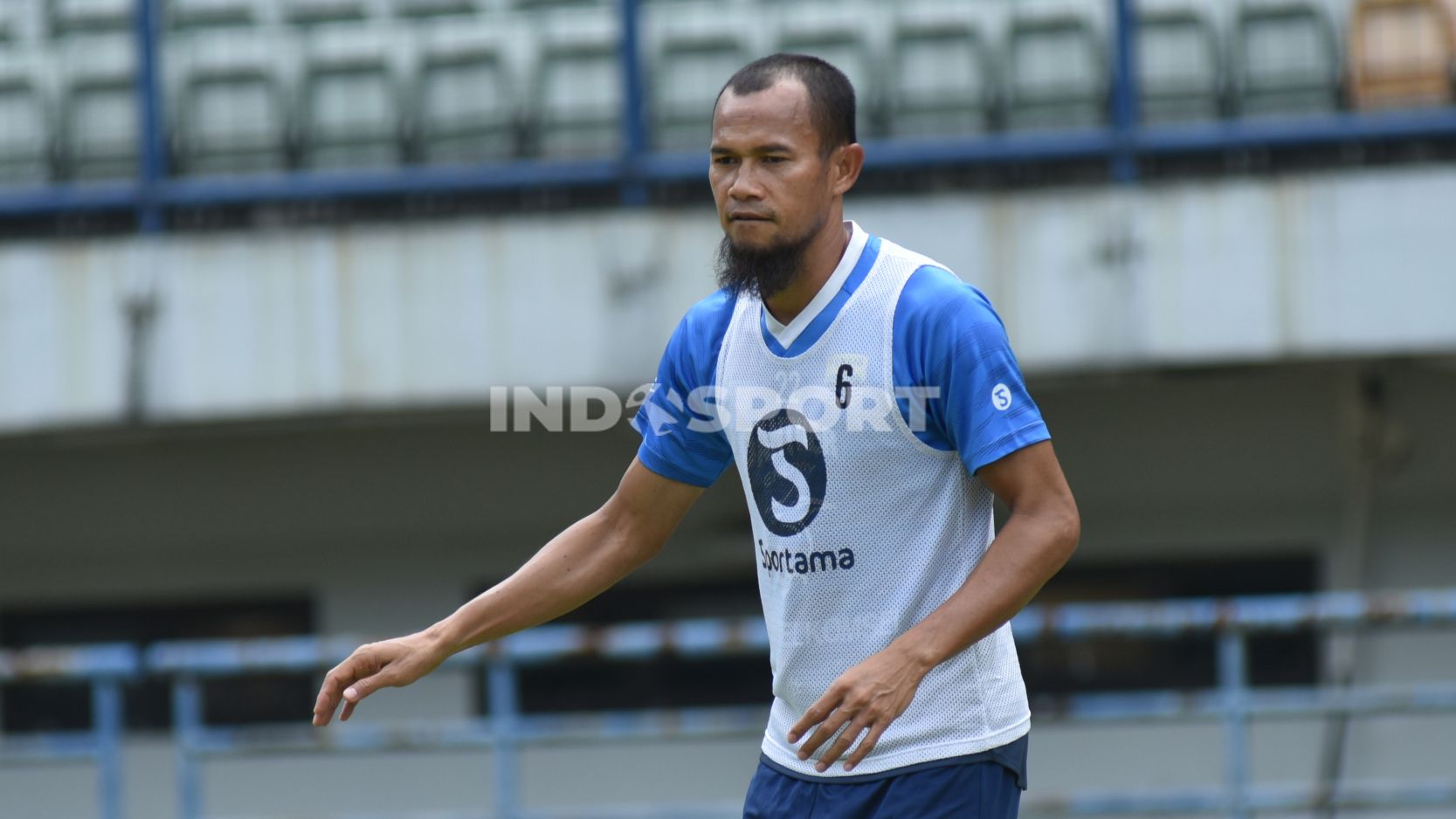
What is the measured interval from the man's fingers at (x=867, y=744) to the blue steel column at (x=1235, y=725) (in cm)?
312

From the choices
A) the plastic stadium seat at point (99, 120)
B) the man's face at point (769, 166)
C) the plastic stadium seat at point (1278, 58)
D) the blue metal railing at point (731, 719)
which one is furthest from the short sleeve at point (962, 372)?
the plastic stadium seat at point (99, 120)

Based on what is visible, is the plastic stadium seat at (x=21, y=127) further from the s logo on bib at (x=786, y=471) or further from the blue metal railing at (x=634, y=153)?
the s logo on bib at (x=786, y=471)

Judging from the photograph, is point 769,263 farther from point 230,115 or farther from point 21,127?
point 21,127

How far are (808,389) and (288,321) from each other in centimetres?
512

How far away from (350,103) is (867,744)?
20.2ft

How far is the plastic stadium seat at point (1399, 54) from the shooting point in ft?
24.5

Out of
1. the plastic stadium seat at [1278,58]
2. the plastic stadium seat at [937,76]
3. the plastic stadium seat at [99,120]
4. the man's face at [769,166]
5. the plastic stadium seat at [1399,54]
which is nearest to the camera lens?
the man's face at [769,166]

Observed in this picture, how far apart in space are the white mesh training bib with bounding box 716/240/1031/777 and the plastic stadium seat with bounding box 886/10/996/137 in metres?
4.93

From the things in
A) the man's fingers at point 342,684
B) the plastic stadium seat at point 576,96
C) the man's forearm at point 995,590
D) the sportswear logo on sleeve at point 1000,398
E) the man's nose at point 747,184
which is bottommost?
the man's fingers at point 342,684

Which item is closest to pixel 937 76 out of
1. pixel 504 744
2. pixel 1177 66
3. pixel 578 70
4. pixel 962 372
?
pixel 1177 66

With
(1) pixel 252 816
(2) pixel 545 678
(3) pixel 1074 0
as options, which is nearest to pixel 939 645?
(3) pixel 1074 0

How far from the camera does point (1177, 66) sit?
7746 mm

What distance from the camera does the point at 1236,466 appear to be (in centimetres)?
826

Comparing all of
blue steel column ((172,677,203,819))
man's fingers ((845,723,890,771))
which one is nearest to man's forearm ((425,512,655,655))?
man's fingers ((845,723,890,771))
